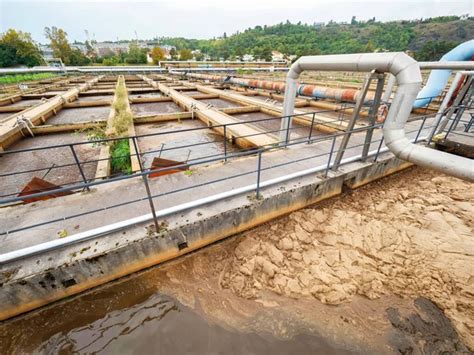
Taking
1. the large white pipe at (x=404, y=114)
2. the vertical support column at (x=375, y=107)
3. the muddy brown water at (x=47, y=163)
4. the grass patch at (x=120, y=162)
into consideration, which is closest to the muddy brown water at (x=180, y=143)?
the grass patch at (x=120, y=162)

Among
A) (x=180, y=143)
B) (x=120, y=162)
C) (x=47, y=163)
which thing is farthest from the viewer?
(x=180, y=143)

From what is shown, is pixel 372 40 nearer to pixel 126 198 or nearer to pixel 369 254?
pixel 369 254

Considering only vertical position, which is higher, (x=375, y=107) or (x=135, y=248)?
(x=375, y=107)

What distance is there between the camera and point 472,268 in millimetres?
3115

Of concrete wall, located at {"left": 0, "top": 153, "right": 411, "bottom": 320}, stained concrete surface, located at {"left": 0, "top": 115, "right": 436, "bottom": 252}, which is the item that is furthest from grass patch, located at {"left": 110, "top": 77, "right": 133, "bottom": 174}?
concrete wall, located at {"left": 0, "top": 153, "right": 411, "bottom": 320}

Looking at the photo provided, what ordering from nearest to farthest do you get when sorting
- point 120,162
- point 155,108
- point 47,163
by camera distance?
point 120,162
point 47,163
point 155,108

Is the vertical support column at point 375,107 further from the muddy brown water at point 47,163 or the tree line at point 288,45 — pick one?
the tree line at point 288,45

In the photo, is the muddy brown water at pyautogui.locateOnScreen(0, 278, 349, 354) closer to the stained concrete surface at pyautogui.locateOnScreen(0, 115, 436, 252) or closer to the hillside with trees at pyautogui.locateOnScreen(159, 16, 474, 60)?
the stained concrete surface at pyautogui.locateOnScreen(0, 115, 436, 252)

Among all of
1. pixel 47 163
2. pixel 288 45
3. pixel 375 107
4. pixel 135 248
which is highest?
pixel 288 45

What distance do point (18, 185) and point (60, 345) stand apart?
5030mm

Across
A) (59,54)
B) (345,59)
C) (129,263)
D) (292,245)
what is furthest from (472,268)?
(59,54)

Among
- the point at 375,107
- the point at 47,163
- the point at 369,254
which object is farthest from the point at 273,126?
the point at 47,163

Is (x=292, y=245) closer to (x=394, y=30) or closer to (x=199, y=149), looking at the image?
(x=199, y=149)

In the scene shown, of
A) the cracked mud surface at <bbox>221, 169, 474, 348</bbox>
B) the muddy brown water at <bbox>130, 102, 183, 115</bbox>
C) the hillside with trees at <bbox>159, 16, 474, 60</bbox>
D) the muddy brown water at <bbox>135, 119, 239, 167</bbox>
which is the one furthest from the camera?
the hillside with trees at <bbox>159, 16, 474, 60</bbox>
